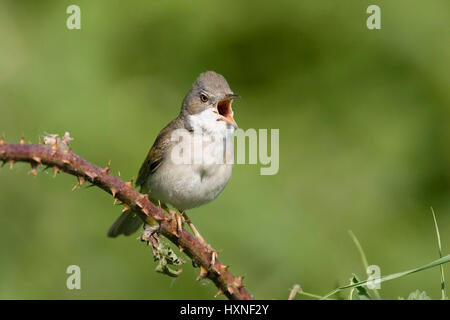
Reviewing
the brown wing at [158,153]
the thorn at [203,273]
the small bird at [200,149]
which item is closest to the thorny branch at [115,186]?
the thorn at [203,273]

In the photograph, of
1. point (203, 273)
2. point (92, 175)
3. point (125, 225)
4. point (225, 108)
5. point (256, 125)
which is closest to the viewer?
point (92, 175)

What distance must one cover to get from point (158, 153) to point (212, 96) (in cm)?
54

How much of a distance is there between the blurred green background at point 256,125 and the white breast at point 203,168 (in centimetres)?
83

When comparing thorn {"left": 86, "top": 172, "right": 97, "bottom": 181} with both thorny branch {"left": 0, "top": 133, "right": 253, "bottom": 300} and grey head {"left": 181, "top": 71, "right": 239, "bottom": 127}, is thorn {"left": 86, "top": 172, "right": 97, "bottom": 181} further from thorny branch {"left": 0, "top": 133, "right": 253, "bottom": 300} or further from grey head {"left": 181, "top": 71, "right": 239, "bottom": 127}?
grey head {"left": 181, "top": 71, "right": 239, "bottom": 127}

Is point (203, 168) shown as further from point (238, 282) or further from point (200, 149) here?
point (238, 282)

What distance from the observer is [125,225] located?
12.8 feet

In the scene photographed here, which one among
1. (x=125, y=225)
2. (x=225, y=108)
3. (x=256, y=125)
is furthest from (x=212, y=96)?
(x=256, y=125)

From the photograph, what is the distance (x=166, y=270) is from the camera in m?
1.99

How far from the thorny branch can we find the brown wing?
1786 mm

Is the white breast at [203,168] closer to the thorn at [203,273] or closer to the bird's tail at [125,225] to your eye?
the bird's tail at [125,225]

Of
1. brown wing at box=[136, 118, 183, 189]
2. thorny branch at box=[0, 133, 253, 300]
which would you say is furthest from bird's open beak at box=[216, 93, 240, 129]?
thorny branch at box=[0, 133, 253, 300]

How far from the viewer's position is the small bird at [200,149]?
3557mm

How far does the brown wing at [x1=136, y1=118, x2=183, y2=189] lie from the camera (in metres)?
3.90
